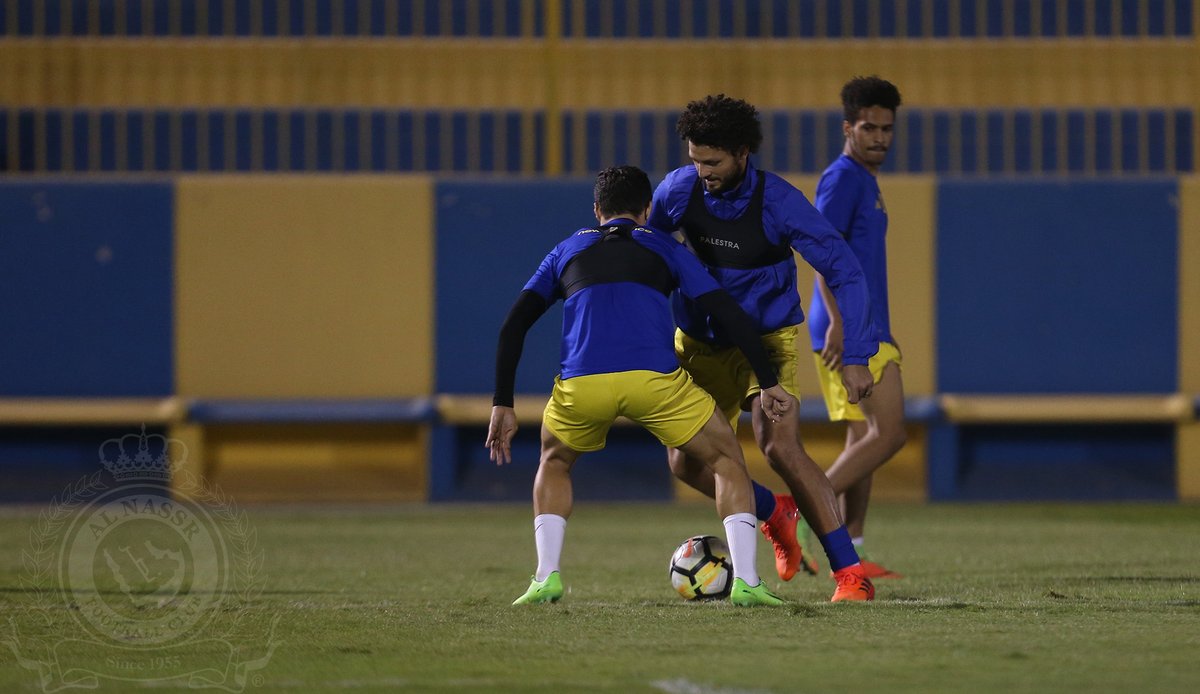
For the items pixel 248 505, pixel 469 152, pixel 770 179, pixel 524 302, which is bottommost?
pixel 248 505

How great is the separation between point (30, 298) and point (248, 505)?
2018mm

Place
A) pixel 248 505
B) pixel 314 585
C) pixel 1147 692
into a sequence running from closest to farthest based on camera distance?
pixel 1147 692 → pixel 314 585 → pixel 248 505

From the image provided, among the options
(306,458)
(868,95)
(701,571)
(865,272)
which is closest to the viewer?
(701,571)

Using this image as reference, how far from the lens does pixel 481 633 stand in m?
5.18

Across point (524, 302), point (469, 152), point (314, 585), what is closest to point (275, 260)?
point (469, 152)

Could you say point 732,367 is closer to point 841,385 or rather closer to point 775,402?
point 775,402

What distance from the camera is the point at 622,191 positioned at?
582cm

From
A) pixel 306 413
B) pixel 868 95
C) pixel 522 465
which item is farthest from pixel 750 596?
pixel 306 413

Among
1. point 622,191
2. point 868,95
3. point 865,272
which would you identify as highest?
point 868,95

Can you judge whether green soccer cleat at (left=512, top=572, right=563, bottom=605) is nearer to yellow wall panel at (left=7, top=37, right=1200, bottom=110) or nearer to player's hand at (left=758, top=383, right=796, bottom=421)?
player's hand at (left=758, top=383, right=796, bottom=421)

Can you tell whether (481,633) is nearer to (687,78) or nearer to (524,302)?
(524,302)


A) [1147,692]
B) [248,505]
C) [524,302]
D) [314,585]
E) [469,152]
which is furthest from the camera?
[469,152]

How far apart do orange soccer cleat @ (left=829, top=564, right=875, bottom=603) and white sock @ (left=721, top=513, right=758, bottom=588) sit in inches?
15.1

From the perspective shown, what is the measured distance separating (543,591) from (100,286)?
22.1ft
